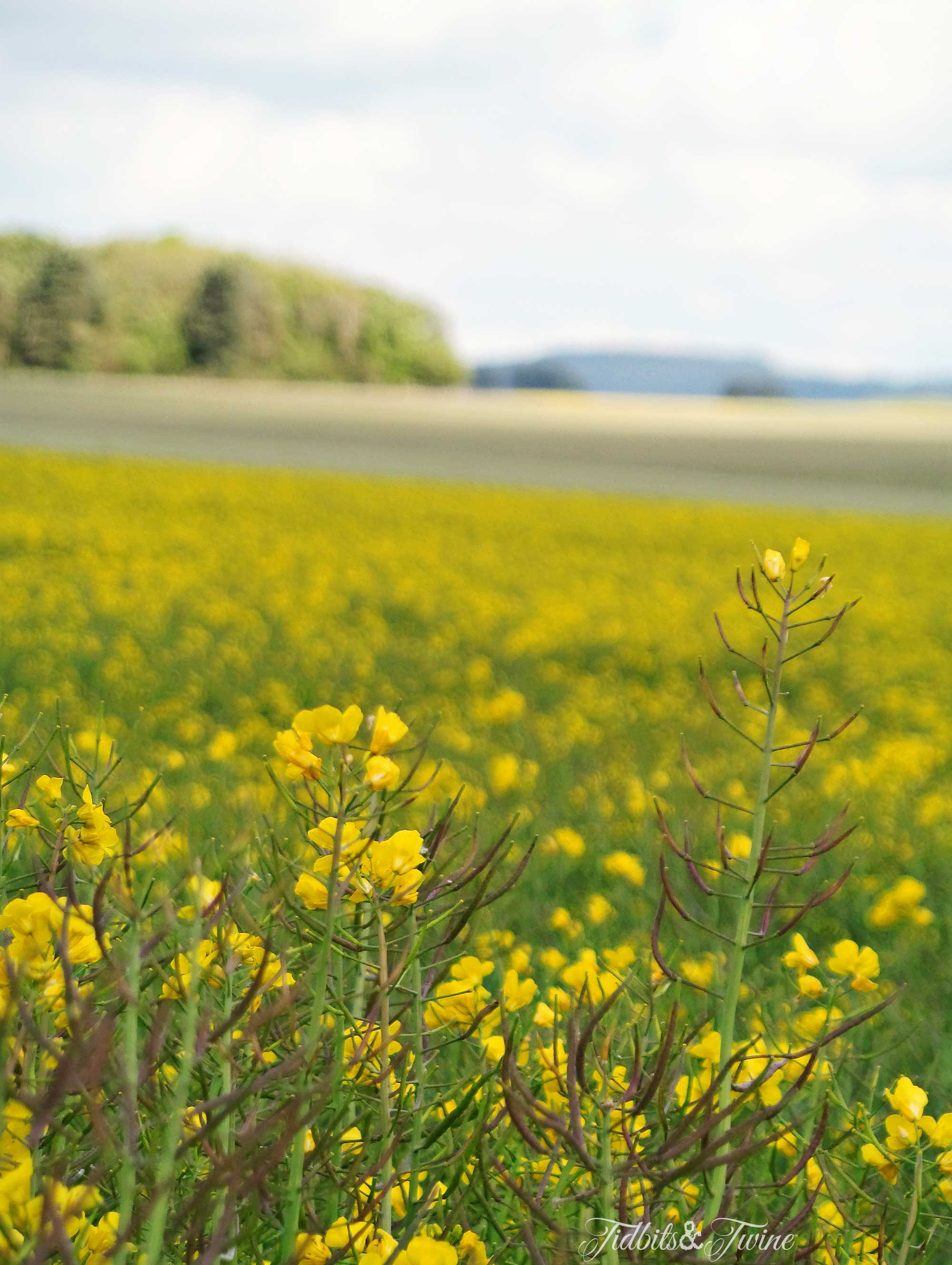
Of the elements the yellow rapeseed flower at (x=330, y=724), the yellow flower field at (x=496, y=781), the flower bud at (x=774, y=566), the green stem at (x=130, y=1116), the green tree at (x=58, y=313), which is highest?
the green tree at (x=58, y=313)

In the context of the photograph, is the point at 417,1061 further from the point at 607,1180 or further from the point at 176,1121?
the point at 176,1121

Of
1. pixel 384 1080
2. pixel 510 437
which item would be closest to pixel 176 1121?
pixel 384 1080

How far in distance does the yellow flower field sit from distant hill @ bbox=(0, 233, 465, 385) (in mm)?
23883

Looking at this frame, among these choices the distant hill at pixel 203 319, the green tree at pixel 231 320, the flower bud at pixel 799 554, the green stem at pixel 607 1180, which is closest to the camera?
the green stem at pixel 607 1180

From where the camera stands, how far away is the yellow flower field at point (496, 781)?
113cm

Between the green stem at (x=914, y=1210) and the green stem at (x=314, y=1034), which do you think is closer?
the green stem at (x=314, y=1034)

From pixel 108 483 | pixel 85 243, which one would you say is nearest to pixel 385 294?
pixel 85 243

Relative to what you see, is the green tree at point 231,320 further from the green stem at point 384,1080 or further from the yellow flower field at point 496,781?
the green stem at point 384,1080

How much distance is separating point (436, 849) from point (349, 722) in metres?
0.22

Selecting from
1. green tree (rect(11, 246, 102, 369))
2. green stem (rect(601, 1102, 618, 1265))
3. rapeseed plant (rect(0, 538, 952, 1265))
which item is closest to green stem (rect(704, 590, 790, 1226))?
rapeseed plant (rect(0, 538, 952, 1265))

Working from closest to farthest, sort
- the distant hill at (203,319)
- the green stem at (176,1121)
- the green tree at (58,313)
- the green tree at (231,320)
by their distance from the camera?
1. the green stem at (176,1121)
2. the green tree at (58,313)
3. the distant hill at (203,319)
4. the green tree at (231,320)

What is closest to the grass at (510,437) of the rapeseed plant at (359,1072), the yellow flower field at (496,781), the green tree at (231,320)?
the green tree at (231,320)

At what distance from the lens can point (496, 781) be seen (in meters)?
4.24

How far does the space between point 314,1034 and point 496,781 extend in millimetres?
3268
